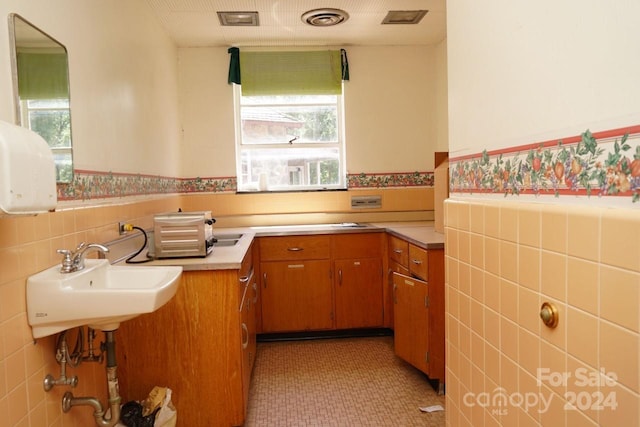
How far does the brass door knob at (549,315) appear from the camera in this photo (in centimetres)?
93

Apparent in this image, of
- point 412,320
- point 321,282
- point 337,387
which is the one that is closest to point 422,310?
point 412,320

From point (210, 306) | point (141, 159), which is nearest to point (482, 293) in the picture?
point (210, 306)

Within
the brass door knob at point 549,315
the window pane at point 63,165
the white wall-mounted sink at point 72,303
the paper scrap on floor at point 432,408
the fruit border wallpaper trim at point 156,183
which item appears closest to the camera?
the brass door knob at point 549,315

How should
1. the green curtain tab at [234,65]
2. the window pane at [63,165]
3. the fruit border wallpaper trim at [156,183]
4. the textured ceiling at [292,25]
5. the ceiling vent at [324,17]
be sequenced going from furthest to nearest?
the green curtain tab at [234,65]
the ceiling vent at [324,17]
the textured ceiling at [292,25]
the fruit border wallpaper trim at [156,183]
the window pane at [63,165]

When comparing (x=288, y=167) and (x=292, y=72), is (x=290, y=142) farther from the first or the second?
(x=292, y=72)

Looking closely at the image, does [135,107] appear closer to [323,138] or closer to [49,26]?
[49,26]

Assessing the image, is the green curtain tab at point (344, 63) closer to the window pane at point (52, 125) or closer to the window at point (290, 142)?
the window at point (290, 142)

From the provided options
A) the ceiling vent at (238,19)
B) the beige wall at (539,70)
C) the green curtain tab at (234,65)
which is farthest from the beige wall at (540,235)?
the green curtain tab at (234,65)

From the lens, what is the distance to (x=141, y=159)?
2.60 meters

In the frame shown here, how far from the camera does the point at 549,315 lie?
0.93m

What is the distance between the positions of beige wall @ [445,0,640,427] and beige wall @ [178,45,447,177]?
2.35 metres

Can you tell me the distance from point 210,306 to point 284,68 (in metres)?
2.51

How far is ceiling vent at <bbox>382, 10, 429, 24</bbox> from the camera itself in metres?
3.11

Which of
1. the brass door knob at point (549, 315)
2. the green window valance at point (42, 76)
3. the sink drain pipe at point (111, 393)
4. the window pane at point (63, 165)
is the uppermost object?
the green window valance at point (42, 76)
